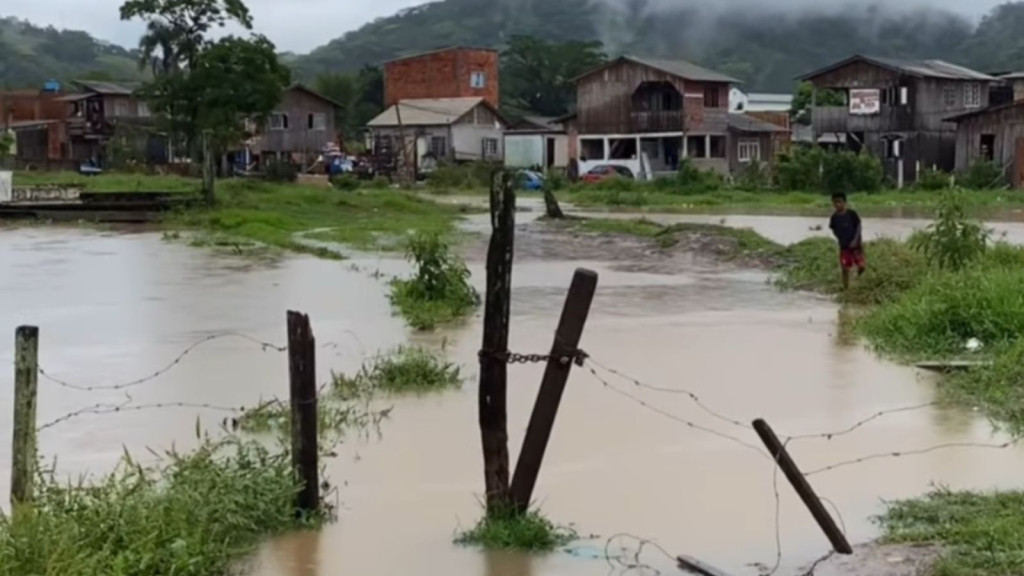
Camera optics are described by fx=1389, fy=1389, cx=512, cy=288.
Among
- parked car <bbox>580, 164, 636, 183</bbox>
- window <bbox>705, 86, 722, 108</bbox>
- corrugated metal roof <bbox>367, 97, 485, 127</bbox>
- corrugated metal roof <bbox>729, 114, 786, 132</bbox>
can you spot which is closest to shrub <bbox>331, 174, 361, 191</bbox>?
parked car <bbox>580, 164, 636, 183</bbox>

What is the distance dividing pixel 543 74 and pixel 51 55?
76.5 meters

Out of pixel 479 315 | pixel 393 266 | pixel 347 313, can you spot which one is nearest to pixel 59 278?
pixel 393 266

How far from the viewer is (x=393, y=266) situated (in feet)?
84.9

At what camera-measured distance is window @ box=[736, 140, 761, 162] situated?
62.5 metres

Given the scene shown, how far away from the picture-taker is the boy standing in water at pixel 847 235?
17.7 meters

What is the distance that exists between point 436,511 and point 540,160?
6013 centimetres

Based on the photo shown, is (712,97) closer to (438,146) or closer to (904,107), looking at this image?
(904,107)

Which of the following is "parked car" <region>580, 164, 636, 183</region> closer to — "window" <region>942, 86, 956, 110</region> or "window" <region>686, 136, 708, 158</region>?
"window" <region>686, 136, 708, 158</region>

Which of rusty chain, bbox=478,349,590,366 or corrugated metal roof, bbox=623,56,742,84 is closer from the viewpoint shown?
rusty chain, bbox=478,349,590,366

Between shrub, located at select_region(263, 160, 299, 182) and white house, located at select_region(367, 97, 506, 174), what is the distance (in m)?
8.93

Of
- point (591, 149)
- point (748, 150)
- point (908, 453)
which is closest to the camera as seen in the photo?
point (908, 453)

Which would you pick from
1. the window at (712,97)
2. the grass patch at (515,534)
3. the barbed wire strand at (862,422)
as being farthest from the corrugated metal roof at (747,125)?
the grass patch at (515,534)

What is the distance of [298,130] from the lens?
66500 mm

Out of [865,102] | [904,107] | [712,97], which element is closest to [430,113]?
[712,97]
